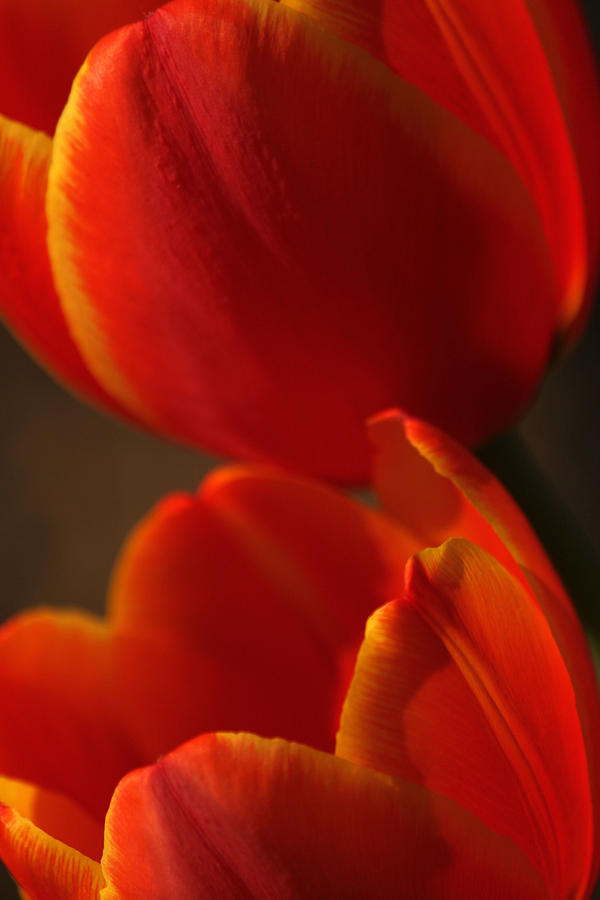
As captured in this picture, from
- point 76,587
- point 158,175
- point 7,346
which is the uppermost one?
point 158,175

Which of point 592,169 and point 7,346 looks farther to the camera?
point 7,346

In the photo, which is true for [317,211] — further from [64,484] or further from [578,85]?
[64,484]

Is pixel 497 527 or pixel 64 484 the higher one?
pixel 497 527

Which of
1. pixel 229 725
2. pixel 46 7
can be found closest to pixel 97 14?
pixel 46 7

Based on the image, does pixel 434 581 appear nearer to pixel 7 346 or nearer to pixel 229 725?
pixel 229 725

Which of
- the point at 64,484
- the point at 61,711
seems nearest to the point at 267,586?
the point at 61,711

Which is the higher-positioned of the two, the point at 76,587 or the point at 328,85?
the point at 328,85

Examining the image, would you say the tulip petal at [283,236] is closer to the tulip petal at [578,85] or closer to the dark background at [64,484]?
the tulip petal at [578,85]
